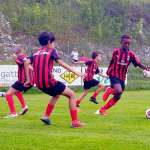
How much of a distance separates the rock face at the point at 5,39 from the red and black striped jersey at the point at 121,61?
96.2ft

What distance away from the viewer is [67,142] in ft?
30.2

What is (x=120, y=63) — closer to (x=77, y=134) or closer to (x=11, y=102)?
(x=11, y=102)

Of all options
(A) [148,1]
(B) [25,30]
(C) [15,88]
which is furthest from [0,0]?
(C) [15,88]

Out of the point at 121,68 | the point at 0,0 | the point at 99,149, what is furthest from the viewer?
the point at 0,0

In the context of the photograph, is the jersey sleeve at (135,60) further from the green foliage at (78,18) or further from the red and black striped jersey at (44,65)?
the green foliage at (78,18)

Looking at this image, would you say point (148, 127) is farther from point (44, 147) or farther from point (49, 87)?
point (44, 147)

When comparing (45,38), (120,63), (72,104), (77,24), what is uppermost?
(45,38)

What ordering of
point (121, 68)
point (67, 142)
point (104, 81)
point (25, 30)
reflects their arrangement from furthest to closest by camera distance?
point (25, 30)
point (104, 81)
point (121, 68)
point (67, 142)

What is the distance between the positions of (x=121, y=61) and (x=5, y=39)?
3545 centimetres

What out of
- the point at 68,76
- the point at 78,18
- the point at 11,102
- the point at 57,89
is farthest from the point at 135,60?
the point at 78,18

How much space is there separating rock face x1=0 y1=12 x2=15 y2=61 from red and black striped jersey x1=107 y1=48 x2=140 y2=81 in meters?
29.3

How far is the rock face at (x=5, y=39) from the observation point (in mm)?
44862

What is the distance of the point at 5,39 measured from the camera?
4872 cm

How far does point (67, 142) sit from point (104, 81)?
23.9 meters
